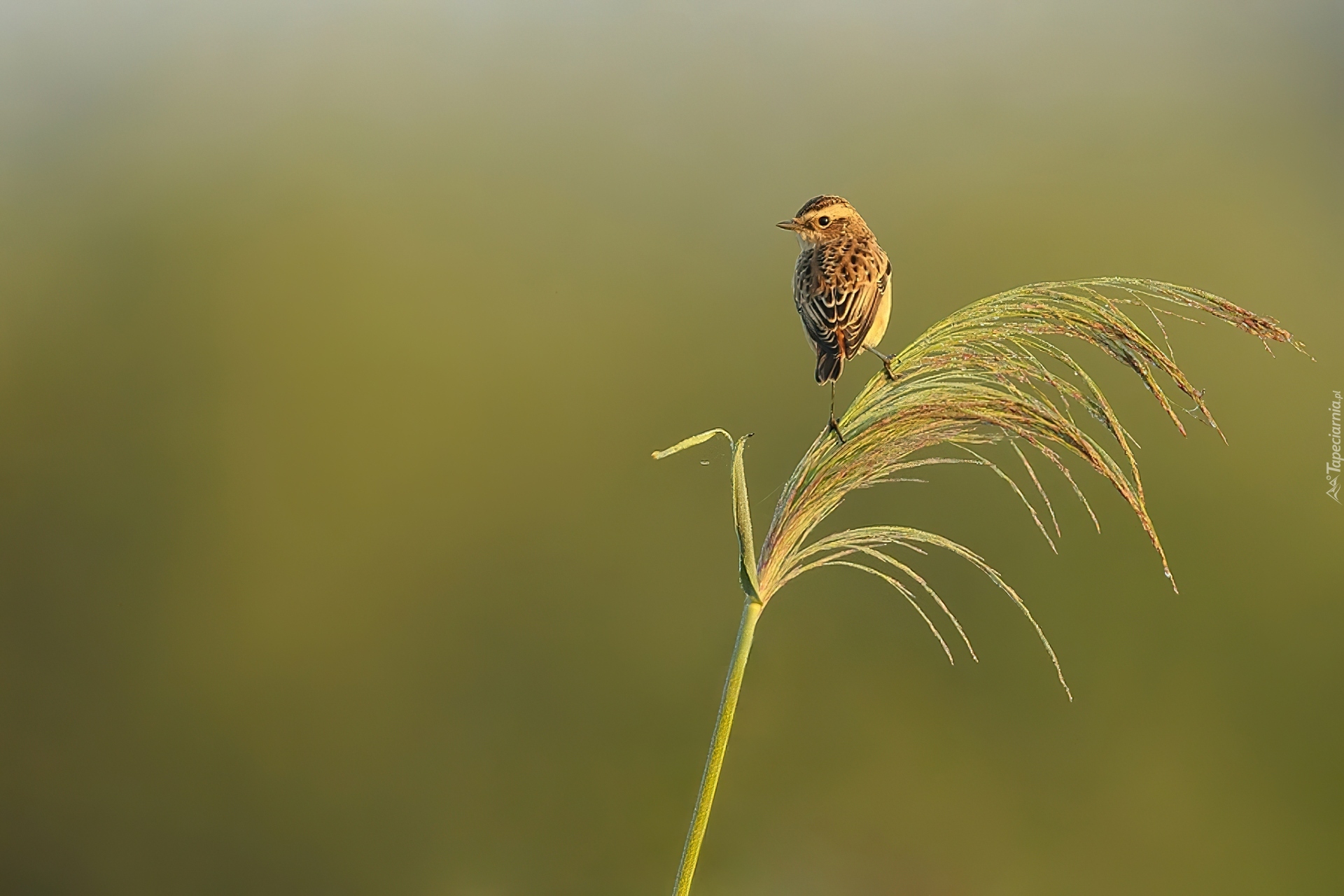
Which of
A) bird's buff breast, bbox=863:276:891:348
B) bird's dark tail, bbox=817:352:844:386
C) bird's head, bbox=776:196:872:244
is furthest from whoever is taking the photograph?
bird's head, bbox=776:196:872:244

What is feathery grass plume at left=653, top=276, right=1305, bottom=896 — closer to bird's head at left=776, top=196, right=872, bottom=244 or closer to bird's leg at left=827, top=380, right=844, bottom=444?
bird's leg at left=827, top=380, right=844, bottom=444

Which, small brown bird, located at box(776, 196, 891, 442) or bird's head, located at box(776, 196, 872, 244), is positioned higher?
bird's head, located at box(776, 196, 872, 244)

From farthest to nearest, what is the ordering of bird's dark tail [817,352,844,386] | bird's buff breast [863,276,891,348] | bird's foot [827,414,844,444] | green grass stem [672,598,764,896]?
bird's buff breast [863,276,891,348]
bird's dark tail [817,352,844,386]
bird's foot [827,414,844,444]
green grass stem [672,598,764,896]

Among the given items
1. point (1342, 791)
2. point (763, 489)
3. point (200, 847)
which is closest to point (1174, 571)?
point (1342, 791)

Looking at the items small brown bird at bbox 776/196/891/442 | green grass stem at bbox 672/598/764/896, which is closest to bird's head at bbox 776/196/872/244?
small brown bird at bbox 776/196/891/442

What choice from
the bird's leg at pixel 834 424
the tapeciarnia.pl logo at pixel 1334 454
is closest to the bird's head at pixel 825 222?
the bird's leg at pixel 834 424

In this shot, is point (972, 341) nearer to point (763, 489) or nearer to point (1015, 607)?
point (763, 489)

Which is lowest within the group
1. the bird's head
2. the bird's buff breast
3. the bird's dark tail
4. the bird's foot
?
the bird's foot

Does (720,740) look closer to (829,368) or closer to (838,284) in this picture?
(829,368)
